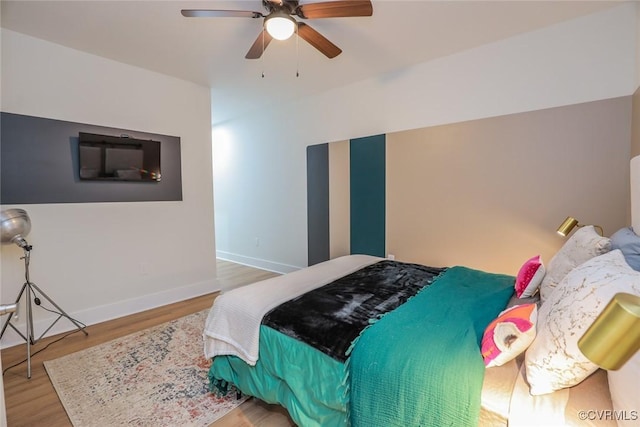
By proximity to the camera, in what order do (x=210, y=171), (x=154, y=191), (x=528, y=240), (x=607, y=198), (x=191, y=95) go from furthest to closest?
(x=210, y=171) < (x=191, y=95) < (x=154, y=191) < (x=528, y=240) < (x=607, y=198)

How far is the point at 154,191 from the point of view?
3.24 metres

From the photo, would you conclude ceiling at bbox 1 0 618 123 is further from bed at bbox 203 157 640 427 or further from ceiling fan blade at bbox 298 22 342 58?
bed at bbox 203 157 640 427

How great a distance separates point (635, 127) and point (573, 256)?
1.30 metres

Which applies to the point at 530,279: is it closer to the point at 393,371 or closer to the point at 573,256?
the point at 573,256

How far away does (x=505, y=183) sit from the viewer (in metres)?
2.59

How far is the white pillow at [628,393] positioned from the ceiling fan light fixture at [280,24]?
2.22 m

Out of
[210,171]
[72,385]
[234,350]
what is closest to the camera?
[234,350]

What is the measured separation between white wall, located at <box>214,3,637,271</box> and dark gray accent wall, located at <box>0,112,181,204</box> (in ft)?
6.46

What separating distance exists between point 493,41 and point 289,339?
307 centimetres

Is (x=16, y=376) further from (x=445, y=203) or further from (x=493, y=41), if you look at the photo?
(x=493, y=41)

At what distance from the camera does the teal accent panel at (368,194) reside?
11.1 feet

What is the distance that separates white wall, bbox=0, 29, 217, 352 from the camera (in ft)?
8.14

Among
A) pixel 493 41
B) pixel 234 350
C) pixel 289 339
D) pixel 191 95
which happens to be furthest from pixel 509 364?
pixel 191 95

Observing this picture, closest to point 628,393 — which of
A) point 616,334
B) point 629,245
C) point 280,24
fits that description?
point 616,334
